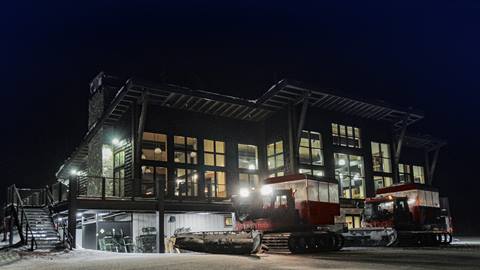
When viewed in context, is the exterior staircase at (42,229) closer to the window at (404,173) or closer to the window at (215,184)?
the window at (215,184)

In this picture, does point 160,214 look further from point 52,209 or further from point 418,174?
point 418,174

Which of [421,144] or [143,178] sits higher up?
[421,144]

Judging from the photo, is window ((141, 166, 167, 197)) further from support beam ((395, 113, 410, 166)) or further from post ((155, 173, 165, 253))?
support beam ((395, 113, 410, 166))

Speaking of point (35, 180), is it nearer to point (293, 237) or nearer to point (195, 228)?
point (195, 228)

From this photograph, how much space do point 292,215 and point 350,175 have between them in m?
15.6

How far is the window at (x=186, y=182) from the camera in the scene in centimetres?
2931

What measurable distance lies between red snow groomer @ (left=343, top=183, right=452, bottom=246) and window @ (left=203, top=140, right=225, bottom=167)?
10.0 meters

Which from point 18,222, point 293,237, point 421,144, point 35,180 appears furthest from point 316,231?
point 35,180

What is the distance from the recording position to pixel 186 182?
30.1 m

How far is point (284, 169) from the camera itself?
3206cm

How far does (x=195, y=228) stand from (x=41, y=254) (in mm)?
13291

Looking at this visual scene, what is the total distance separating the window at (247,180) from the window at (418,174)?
53.9ft

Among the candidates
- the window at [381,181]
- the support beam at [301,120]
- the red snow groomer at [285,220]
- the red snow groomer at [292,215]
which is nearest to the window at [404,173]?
the window at [381,181]

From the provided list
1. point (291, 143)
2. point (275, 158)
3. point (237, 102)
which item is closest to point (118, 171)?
point (237, 102)
